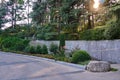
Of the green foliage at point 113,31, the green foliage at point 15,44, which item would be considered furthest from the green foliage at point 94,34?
the green foliage at point 15,44

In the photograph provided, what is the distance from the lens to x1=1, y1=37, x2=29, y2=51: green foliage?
3219 centimetres

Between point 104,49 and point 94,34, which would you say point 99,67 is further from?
point 94,34

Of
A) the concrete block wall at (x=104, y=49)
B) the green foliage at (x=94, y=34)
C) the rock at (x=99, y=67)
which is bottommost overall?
the rock at (x=99, y=67)

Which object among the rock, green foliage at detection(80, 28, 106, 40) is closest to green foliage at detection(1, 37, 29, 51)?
green foliage at detection(80, 28, 106, 40)

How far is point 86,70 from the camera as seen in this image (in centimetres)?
1404

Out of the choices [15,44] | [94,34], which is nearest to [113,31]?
[94,34]

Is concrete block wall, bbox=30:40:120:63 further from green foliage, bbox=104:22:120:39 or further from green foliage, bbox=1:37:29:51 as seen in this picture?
green foliage, bbox=1:37:29:51

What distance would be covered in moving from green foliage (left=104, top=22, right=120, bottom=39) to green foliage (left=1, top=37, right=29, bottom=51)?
51.6ft

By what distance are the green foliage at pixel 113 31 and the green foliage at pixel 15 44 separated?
619 inches

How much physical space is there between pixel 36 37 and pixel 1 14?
14.1 metres

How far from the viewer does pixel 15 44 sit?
3400cm

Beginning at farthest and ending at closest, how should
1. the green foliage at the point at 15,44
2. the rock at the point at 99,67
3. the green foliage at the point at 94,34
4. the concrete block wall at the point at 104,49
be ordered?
the green foliage at the point at 15,44 → the green foliage at the point at 94,34 → the concrete block wall at the point at 104,49 → the rock at the point at 99,67

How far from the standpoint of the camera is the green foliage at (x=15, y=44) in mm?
32188

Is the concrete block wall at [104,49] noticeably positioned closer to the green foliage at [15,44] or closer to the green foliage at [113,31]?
the green foliage at [113,31]
